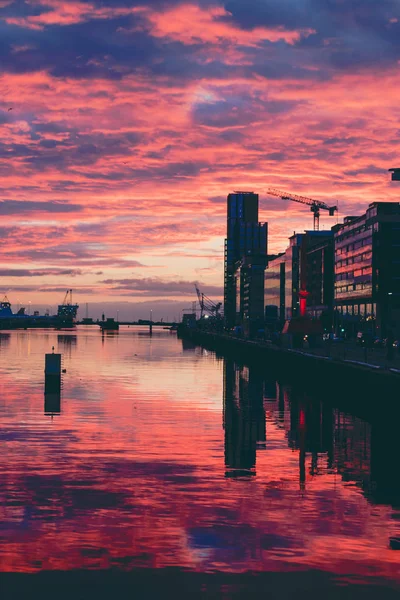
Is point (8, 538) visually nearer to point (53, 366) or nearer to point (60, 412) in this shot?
point (60, 412)

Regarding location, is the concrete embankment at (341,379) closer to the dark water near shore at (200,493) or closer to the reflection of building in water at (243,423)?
the dark water near shore at (200,493)

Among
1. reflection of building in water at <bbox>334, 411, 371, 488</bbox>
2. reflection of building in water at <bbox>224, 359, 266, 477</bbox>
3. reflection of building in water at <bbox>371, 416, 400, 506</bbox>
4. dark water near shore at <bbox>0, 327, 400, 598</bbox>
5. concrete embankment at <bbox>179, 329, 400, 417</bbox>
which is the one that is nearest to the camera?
dark water near shore at <bbox>0, 327, 400, 598</bbox>

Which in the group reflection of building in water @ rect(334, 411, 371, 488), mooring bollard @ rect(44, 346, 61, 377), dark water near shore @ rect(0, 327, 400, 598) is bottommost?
reflection of building in water @ rect(334, 411, 371, 488)

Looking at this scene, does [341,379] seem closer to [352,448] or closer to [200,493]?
[352,448]

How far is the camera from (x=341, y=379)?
70.3 metres

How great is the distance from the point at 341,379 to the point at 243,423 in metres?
25.4

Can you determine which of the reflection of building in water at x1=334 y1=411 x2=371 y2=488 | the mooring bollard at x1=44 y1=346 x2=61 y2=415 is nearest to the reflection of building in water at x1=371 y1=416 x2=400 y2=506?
the reflection of building in water at x1=334 y1=411 x2=371 y2=488

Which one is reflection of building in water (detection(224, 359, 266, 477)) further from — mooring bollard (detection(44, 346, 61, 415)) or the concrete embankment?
mooring bollard (detection(44, 346, 61, 415))

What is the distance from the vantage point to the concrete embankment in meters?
54.9

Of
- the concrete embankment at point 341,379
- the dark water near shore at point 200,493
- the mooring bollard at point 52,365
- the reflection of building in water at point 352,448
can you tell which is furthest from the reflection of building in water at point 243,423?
the mooring bollard at point 52,365

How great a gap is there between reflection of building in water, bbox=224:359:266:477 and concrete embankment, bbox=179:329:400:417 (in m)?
4.42

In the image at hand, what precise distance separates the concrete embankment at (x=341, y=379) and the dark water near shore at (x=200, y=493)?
2.58m

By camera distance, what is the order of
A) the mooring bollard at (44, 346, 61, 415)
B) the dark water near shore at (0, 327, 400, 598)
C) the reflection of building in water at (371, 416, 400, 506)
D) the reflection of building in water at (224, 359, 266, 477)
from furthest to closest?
1. the mooring bollard at (44, 346, 61, 415)
2. the reflection of building in water at (224, 359, 266, 477)
3. the reflection of building in water at (371, 416, 400, 506)
4. the dark water near shore at (0, 327, 400, 598)

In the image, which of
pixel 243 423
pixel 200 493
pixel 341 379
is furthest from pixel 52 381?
pixel 200 493
